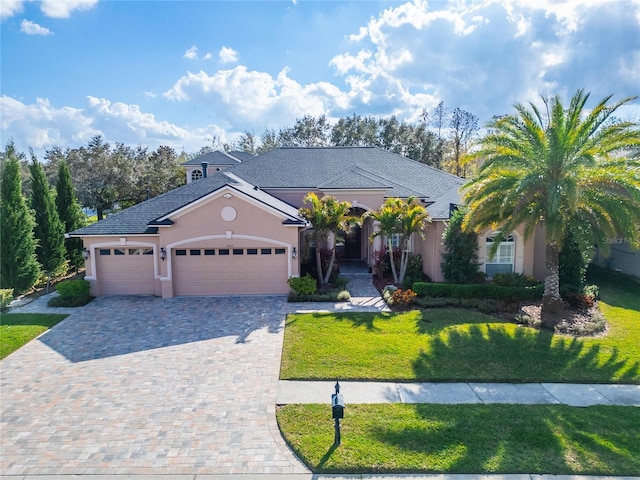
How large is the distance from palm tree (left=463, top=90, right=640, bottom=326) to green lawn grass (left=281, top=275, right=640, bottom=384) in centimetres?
208

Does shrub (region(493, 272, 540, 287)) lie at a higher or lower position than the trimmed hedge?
higher

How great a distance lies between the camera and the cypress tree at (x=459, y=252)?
1750 centimetres

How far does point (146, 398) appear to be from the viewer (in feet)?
30.6

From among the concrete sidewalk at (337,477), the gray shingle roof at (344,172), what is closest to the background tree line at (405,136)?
the gray shingle roof at (344,172)

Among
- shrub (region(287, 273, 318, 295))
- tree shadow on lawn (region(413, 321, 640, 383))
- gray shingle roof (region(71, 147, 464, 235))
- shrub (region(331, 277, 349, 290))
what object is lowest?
tree shadow on lawn (region(413, 321, 640, 383))

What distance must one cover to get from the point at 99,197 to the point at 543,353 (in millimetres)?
34657

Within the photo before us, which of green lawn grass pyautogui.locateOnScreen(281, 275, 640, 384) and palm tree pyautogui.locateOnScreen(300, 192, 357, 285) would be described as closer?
green lawn grass pyautogui.locateOnScreen(281, 275, 640, 384)

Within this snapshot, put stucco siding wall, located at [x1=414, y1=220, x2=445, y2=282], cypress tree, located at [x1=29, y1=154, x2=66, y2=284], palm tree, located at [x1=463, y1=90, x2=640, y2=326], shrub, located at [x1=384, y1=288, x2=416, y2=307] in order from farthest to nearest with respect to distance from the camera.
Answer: cypress tree, located at [x1=29, y1=154, x2=66, y2=284], stucco siding wall, located at [x1=414, y1=220, x2=445, y2=282], shrub, located at [x1=384, y1=288, x2=416, y2=307], palm tree, located at [x1=463, y1=90, x2=640, y2=326]

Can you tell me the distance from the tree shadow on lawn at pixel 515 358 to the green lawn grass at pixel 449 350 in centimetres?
3

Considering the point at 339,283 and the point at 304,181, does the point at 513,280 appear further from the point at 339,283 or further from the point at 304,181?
the point at 304,181

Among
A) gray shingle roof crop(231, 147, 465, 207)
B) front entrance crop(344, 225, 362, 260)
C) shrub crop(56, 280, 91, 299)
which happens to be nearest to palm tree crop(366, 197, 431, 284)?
gray shingle roof crop(231, 147, 465, 207)

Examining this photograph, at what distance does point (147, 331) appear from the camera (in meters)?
13.7

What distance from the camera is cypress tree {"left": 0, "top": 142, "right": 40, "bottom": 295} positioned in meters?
17.7

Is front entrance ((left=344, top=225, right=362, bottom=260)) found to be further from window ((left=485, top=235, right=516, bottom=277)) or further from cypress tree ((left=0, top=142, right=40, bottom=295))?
cypress tree ((left=0, top=142, right=40, bottom=295))
